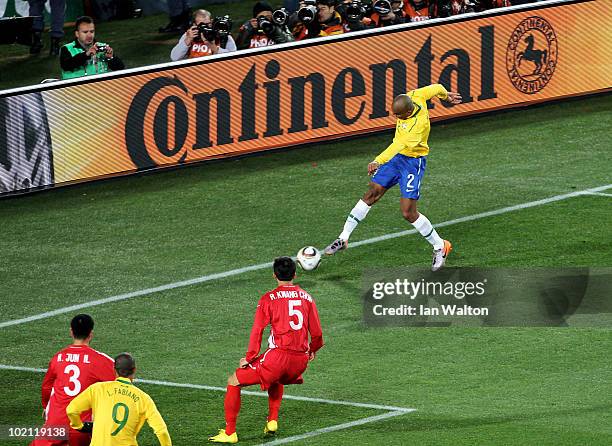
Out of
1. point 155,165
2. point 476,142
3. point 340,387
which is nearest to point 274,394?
point 340,387

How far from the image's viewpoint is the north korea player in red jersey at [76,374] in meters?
11.1

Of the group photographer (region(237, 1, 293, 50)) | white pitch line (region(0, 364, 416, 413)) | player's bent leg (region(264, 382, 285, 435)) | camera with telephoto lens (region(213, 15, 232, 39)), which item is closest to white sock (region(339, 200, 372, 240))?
white pitch line (region(0, 364, 416, 413))

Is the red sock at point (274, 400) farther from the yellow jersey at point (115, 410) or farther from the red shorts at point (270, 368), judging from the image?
the yellow jersey at point (115, 410)

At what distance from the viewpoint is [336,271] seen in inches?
667

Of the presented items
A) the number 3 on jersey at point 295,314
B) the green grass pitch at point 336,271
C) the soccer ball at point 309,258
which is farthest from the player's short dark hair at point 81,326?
the soccer ball at point 309,258

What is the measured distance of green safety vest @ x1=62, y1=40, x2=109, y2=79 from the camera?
20.0 metres

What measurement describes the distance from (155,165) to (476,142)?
481 cm

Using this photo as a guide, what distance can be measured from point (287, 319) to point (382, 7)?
1116 cm

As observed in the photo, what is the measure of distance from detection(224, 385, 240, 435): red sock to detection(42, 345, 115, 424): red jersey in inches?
49.9

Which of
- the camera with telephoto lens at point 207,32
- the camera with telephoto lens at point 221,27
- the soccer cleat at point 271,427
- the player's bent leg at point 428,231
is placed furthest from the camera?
the camera with telephoto lens at point 221,27

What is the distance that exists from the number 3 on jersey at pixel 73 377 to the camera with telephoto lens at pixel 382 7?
12.3 metres

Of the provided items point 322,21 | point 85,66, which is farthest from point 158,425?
point 322,21

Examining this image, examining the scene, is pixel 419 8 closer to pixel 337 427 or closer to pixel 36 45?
pixel 36 45

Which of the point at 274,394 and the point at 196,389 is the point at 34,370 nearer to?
the point at 196,389
